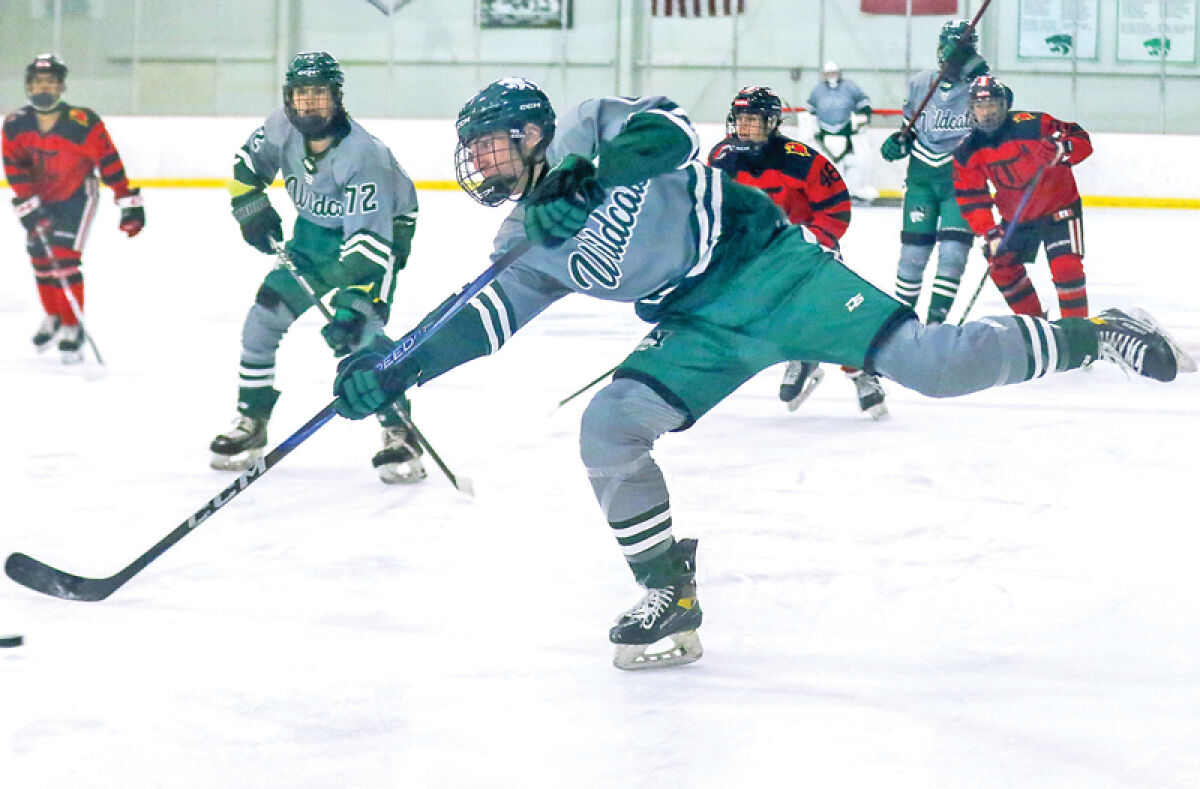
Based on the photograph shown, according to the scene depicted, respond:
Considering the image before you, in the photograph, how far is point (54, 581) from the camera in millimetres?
2627

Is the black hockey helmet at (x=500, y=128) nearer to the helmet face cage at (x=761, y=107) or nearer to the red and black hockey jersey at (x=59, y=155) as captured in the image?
the helmet face cage at (x=761, y=107)

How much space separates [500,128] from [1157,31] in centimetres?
1315

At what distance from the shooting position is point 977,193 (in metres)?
5.36

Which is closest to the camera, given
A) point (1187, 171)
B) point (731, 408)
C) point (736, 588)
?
point (736, 588)

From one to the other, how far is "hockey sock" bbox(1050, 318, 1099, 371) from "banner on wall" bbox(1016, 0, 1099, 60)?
486 inches

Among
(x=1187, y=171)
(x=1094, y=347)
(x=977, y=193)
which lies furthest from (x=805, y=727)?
(x=1187, y=171)

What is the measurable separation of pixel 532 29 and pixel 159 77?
360 centimetres

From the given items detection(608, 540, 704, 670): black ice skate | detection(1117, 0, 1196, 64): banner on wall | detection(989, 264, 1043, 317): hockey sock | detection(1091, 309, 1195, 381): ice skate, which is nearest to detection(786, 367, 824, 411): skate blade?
detection(989, 264, 1043, 317): hockey sock

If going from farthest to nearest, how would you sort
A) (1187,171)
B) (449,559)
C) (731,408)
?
(1187,171) < (731,408) < (449,559)

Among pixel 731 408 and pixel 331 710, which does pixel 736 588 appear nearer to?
pixel 331 710

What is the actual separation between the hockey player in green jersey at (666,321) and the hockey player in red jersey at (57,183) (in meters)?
3.62

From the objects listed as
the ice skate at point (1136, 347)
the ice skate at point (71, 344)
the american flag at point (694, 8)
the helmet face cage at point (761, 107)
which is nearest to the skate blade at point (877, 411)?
the helmet face cage at point (761, 107)

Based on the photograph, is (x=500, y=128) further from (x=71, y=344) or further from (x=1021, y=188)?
(x=71, y=344)

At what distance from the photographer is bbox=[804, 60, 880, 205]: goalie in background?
12938 mm
